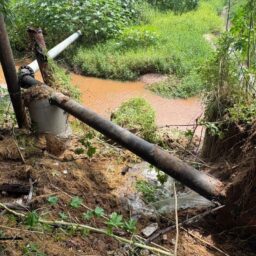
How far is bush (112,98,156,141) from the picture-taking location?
4359mm

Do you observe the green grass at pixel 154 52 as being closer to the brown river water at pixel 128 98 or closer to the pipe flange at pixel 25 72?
the brown river water at pixel 128 98

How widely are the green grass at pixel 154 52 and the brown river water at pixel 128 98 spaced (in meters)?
0.26

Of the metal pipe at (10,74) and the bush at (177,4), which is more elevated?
the metal pipe at (10,74)

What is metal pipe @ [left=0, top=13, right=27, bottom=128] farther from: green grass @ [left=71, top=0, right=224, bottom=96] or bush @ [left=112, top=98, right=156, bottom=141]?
green grass @ [left=71, top=0, right=224, bottom=96]

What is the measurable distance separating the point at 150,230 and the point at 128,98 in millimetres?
4170

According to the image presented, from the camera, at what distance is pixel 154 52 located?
8.00 meters

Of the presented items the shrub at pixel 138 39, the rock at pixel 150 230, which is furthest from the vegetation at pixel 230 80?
the shrub at pixel 138 39

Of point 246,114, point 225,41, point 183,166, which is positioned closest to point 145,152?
point 183,166

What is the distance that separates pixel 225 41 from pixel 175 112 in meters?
2.90

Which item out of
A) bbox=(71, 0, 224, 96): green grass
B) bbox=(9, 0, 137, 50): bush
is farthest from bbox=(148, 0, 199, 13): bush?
bbox=(9, 0, 137, 50): bush

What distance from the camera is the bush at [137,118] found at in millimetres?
4359

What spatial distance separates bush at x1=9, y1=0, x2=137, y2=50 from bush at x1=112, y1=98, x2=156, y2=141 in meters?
→ 4.29

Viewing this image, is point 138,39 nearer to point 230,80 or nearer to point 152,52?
point 152,52

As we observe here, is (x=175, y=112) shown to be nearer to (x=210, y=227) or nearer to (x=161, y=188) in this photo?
(x=161, y=188)
